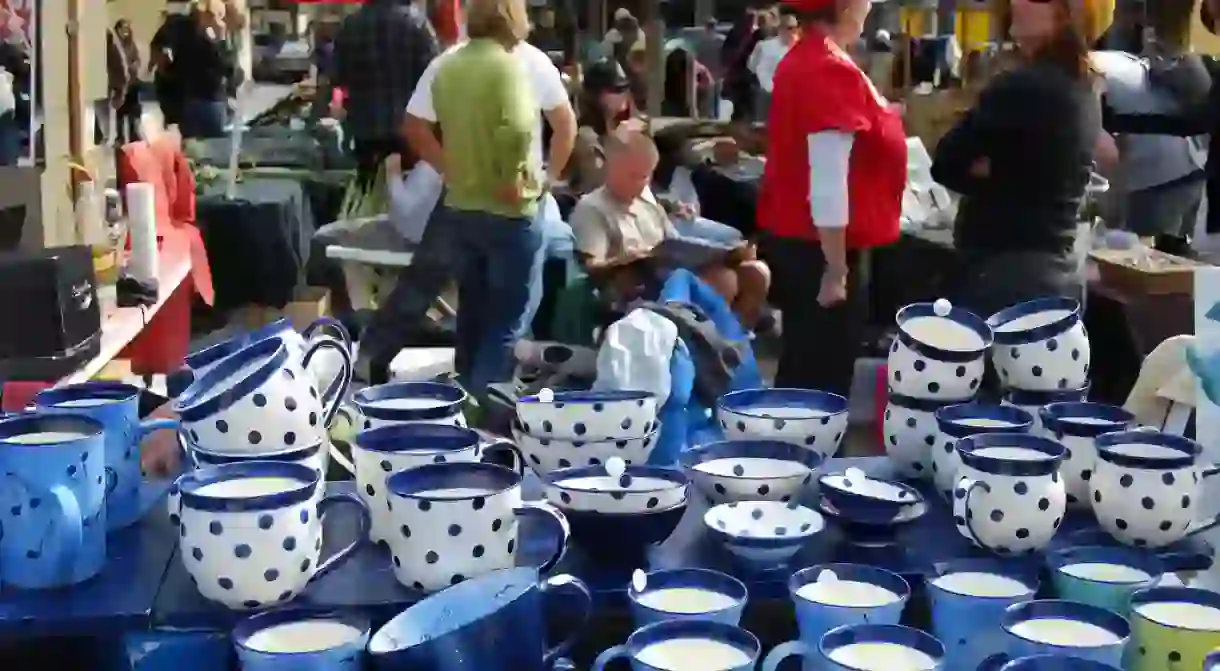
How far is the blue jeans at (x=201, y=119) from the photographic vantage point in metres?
6.66

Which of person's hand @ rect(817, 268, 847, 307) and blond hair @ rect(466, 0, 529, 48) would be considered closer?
person's hand @ rect(817, 268, 847, 307)

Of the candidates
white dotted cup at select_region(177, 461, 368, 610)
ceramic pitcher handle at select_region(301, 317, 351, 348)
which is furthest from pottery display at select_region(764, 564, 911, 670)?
ceramic pitcher handle at select_region(301, 317, 351, 348)

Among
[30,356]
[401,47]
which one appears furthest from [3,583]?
[401,47]

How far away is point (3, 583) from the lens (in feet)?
4.25

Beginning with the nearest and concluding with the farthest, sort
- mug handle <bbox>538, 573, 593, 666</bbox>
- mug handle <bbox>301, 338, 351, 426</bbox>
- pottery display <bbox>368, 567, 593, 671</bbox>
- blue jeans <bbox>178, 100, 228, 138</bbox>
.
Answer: pottery display <bbox>368, 567, 593, 671</bbox>, mug handle <bbox>538, 573, 593, 666</bbox>, mug handle <bbox>301, 338, 351, 426</bbox>, blue jeans <bbox>178, 100, 228, 138</bbox>

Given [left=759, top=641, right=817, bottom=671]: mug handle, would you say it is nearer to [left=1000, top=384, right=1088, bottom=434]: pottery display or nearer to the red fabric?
[left=1000, top=384, right=1088, bottom=434]: pottery display

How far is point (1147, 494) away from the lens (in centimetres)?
137

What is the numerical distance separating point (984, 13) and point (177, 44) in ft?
12.9

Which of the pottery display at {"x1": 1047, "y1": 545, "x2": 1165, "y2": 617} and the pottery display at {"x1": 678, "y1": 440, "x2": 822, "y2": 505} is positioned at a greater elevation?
the pottery display at {"x1": 678, "y1": 440, "x2": 822, "y2": 505}

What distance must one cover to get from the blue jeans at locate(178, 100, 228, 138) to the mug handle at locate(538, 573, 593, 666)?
229 inches

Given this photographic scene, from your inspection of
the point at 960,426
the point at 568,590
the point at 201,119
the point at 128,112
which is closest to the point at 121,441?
the point at 568,590

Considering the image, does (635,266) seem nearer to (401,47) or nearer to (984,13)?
(401,47)

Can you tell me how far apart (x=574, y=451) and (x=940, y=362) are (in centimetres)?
42

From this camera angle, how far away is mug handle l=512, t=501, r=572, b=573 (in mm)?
1277
